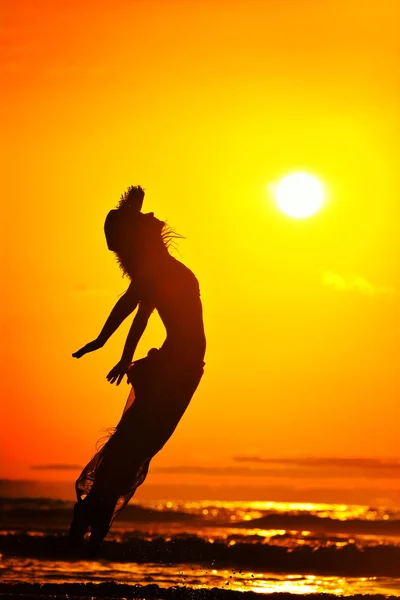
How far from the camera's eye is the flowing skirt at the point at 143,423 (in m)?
10.4

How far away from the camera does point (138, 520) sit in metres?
40.7

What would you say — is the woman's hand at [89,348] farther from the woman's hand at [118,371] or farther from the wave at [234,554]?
the wave at [234,554]

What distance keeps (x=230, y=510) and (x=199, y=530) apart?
16.6 meters

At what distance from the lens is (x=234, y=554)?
25.8m

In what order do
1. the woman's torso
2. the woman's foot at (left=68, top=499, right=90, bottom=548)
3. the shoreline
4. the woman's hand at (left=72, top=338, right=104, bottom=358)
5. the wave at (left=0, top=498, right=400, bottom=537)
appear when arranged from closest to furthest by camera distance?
the woman's hand at (left=72, top=338, right=104, bottom=358) → the woman's torso → the woman's foot at (left=68, top=499, right=90, bottom=548) → the shoreline → the wave at (left=0, top=498, right=400, bottom=537)

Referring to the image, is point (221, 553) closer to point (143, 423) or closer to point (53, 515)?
point (143, 423)

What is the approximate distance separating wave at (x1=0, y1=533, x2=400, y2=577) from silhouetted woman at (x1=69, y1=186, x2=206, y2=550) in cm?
1001

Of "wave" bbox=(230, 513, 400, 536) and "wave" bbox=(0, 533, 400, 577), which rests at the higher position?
"wave" bbox=(230, 513, 400, 536)

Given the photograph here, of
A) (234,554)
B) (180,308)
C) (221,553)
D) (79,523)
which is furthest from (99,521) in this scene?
(221,553)

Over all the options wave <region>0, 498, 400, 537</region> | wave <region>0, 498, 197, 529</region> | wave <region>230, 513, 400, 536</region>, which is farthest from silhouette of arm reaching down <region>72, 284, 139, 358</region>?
wave <region>0, 498, 197, 529</region>

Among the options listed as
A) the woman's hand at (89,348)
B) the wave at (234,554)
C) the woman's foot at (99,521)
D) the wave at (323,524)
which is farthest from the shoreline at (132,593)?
the wave at (323,524)

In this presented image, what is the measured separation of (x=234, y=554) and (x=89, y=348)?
16.7 m

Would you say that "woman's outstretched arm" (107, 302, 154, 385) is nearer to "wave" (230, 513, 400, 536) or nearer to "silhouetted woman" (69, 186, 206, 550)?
"silhouetted woman" (69, 186, 206, 550)

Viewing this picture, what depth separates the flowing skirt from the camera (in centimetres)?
1042
